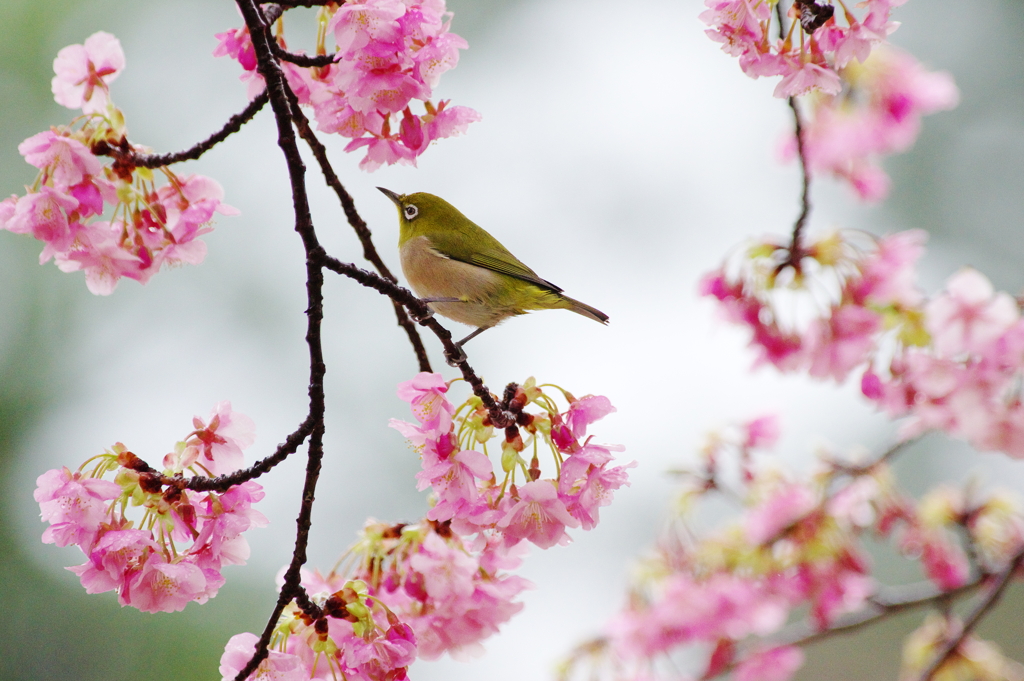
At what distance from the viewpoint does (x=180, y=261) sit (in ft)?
5.56

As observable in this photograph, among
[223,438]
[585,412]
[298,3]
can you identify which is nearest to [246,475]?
[223,438]

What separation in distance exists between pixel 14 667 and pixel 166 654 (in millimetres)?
1422

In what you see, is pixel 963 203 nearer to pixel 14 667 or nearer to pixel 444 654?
pixel 444 654

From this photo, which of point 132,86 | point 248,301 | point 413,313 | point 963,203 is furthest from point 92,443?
point 963,203

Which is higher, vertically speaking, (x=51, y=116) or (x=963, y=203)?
(x=51, y=116)

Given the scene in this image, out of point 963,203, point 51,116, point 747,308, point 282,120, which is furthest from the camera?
point 963,203

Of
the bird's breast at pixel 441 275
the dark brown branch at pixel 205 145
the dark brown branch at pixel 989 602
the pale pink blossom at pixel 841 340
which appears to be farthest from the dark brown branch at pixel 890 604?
the dark brown branch at pixel 205 145

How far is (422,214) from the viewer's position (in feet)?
9.34

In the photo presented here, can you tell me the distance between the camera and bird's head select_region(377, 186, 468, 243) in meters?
2.81

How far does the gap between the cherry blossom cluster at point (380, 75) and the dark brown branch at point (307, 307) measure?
141mm

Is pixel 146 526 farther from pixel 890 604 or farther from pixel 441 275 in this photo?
pixel 890 604

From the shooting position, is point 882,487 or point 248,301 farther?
point 248,301

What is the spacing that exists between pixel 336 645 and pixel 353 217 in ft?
3.07

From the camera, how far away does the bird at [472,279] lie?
2.47 meters
